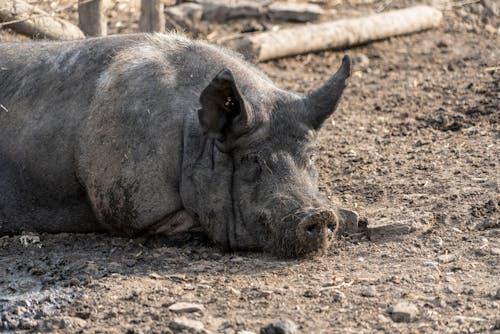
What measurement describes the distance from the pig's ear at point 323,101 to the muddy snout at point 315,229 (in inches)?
33.1

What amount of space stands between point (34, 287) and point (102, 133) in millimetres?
1327

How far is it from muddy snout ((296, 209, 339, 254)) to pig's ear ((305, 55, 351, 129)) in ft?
2.76

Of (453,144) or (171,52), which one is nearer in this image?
(171,52)

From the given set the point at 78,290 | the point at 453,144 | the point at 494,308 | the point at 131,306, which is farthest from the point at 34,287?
the point at 453,144

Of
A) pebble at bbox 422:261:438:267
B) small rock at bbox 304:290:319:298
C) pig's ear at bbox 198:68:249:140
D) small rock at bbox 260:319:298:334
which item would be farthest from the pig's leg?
small rock at bbox 260:319:298:334

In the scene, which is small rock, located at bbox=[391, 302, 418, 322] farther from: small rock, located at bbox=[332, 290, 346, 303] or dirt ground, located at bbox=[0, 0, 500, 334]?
small rock, located at bbox=[332, 290, 346, 303]

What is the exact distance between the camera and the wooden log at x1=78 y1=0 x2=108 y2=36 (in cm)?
1057

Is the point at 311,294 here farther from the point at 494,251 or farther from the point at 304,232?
the point at 494,251

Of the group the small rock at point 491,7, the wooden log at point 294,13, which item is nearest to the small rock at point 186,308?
the wooden log at point 294,13

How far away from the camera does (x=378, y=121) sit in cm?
1029

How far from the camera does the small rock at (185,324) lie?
5387 millimetres

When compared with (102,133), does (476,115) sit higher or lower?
lower

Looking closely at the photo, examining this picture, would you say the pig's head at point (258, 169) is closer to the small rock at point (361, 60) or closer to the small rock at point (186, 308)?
the small rock at point (186, 308)

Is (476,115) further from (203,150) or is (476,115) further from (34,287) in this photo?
(34,287)
